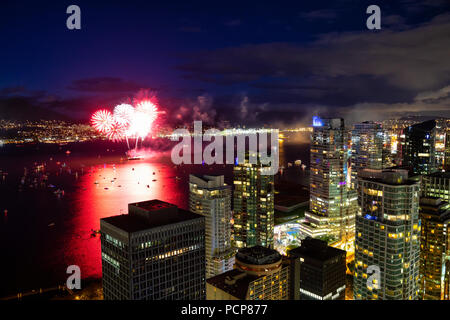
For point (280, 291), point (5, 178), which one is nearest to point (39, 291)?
point (280, 291)

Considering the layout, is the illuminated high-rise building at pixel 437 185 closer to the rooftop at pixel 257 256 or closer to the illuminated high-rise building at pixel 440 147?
the rooftop at pixel 257 256

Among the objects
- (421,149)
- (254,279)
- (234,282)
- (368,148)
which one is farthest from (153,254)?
(368,148)

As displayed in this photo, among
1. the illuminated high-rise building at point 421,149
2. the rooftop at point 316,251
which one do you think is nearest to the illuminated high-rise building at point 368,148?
the illuminated high-rise building at point 421,149

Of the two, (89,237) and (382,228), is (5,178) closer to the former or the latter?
(89,237)

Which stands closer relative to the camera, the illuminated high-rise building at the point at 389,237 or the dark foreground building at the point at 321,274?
the illuminated high-rise building at the point at 389,237

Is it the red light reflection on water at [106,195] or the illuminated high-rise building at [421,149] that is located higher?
the illuminated high-rise building at [421,149]
